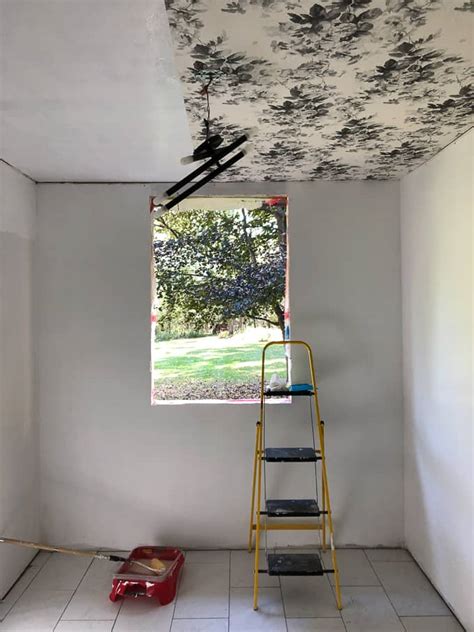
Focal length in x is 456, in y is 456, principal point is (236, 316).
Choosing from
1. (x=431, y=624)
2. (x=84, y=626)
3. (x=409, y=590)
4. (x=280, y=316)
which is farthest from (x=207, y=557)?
(x=280, y=316)

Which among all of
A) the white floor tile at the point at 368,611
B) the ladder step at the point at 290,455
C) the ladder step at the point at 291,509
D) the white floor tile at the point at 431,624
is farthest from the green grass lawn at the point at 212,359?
the white floor tile at the point at 431,624

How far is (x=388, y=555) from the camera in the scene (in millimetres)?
2875

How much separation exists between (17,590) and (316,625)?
164cm

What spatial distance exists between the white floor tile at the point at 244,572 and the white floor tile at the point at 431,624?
0.70 metres

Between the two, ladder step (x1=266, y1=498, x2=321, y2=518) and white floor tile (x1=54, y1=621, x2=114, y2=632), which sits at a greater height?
ladder step (x1=266, y1=498, x2=321, y2=518)

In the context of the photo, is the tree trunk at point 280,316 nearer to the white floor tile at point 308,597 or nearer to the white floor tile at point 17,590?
the white floor tile at point 308,597

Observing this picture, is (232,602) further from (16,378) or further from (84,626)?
(16,378)

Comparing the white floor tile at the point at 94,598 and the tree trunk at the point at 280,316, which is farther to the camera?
the tree trunk at the point at 280,316

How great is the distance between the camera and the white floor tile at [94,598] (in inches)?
91.5

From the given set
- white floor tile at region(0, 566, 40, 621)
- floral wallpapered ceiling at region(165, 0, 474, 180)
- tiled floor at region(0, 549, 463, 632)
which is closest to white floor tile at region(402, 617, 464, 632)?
tiled floor at region(0, 549, 463, 632)

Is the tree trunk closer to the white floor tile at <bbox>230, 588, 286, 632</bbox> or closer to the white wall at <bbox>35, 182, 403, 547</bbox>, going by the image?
the white wall at <bbox>35, 182, 403, 547</bbox>

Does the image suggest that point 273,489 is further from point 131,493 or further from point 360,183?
point 360,183

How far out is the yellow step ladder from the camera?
238 centimetres

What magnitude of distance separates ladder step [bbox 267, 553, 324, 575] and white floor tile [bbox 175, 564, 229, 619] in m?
0.32
